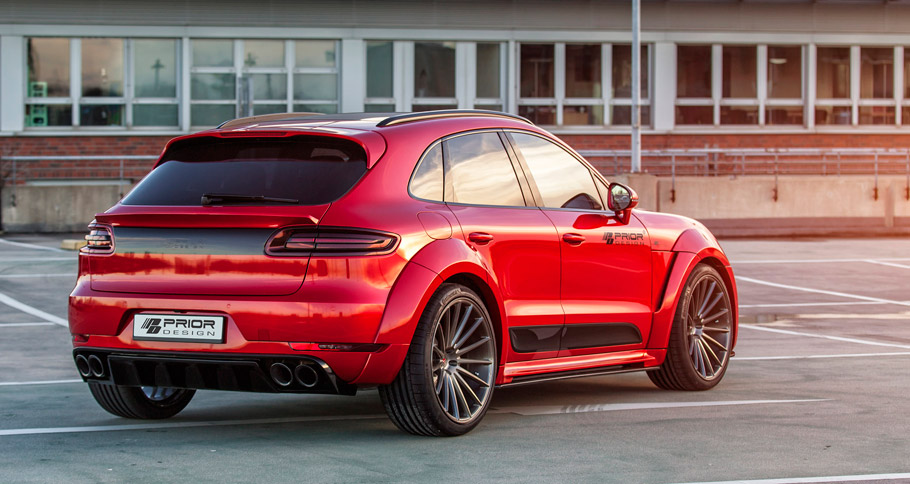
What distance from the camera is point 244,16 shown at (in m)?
33.2

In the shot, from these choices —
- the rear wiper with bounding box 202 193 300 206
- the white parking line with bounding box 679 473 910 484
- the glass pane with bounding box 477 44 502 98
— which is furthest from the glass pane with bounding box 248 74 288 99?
the white parking line with bounding box 679 473 910 484

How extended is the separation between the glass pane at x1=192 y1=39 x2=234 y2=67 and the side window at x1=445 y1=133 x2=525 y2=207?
2693 cm

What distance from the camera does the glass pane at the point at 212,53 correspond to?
33.2 m

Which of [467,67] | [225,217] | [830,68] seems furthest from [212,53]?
[225,217]

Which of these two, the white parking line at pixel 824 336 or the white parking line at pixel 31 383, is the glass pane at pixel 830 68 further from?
the white parking line at pixel 31 383

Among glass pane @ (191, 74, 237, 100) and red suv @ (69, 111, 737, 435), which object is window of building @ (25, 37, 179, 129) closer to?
glass pane @ (191, 74, 237, 100)

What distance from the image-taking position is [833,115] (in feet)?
119

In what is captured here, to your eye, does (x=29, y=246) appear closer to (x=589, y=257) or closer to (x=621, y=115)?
(x=621, y=115)

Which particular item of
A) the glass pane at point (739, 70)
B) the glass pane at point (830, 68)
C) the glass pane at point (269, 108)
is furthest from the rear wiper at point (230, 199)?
the glass pane at point (830, 68)

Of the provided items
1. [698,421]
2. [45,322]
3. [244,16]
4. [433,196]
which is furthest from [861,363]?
[244,16]

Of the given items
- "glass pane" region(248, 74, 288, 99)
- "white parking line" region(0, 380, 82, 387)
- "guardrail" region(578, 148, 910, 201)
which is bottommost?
"white parking line" region(0, 380, 82, 387)

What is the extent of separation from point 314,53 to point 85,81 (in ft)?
18.1

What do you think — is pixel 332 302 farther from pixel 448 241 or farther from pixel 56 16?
pixel 56 16

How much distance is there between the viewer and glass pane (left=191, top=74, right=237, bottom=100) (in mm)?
33219
